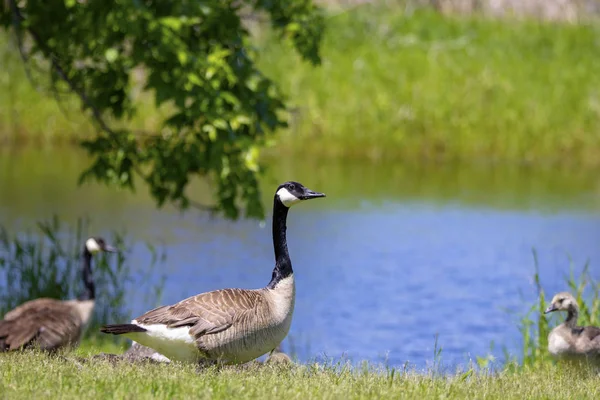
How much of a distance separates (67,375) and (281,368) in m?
2.07

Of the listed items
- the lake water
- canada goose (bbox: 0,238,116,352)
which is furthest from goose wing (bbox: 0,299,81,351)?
the lake water

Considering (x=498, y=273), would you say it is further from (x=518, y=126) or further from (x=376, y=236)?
(x=518, y=126)

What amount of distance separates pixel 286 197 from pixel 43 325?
2946 millimetres

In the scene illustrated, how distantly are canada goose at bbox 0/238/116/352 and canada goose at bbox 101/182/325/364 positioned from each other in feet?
5.91

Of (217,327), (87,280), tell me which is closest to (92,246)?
(87,280)

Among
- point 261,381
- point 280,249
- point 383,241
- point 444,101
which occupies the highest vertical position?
point 444,101

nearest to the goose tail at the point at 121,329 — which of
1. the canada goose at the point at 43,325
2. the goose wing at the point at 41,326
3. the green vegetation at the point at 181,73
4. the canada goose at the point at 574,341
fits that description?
the canada goose at the point at 43,325

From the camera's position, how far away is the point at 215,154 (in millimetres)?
12742

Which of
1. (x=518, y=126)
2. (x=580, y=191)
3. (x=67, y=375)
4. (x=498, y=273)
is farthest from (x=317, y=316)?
(x=518, y=126)

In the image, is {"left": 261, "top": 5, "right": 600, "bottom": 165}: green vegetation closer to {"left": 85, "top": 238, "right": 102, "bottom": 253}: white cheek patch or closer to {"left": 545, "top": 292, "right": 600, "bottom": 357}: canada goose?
{"left": 85, "top": 238, "right": 102, "bottom": 253}: white cheek patch

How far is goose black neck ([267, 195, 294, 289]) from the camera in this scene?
32.7 ft

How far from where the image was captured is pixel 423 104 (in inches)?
1166

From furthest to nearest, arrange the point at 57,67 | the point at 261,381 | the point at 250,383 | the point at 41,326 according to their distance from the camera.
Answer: the point at 57,67
the point at 41,326
the point at 261,381
the point at 250,383

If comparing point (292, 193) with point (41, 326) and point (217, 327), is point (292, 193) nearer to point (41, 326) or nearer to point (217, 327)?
point (217, 327)
